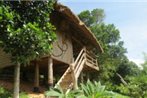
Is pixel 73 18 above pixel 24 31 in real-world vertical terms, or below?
above

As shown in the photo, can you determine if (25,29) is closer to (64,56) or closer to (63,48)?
(63,48)

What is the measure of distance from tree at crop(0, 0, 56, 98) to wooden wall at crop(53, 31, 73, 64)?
15.8 feet

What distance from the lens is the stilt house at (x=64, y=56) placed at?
14125 mm

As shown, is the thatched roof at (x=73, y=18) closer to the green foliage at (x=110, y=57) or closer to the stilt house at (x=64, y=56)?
the stilt house at (x=64, y=56)

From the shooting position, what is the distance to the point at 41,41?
30.9 ft

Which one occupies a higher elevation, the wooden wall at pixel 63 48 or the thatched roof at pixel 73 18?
the thatched roof at pixel 73 18

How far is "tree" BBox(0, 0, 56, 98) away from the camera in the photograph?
8.92 m

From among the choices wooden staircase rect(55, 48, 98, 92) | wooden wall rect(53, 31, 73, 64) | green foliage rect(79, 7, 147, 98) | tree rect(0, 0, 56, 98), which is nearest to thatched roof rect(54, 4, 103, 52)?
wooden wall rect(53, 31, 73, 64)

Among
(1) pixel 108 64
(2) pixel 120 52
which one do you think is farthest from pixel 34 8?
(2) pixel 120 52

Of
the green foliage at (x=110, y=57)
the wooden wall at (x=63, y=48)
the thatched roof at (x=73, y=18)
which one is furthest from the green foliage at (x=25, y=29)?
the green foliage at (x=110, y=57)

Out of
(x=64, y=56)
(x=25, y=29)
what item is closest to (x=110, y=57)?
(x=64, y=56)

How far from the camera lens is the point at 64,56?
16.2m

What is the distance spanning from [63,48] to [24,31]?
7.10 meters

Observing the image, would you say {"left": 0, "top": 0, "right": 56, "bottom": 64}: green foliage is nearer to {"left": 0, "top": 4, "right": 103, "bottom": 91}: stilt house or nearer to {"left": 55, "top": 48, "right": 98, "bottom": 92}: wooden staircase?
{"left": 55, "top": 48, "right": 98, "bottom": 92}: wooden staircase
